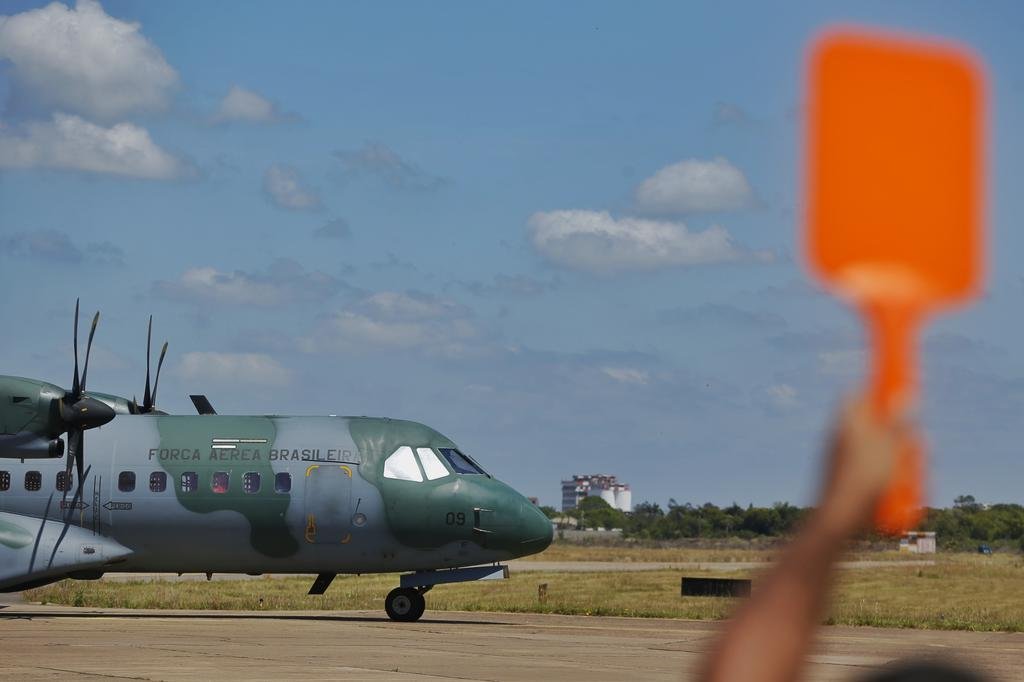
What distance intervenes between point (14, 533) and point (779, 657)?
2751cm

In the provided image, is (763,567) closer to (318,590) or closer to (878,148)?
(878,148)

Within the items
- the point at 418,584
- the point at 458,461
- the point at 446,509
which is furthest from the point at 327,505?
the point at 458,461

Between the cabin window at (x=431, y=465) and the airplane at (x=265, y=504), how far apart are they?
0.06ft

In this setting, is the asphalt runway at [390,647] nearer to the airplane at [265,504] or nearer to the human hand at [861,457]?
the airplane at [265,504]

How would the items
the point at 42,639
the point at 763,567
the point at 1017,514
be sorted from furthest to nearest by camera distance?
the point at 1017,514 < the point at 42,639 < the point at 763,567

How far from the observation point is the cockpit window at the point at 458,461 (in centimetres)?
2784

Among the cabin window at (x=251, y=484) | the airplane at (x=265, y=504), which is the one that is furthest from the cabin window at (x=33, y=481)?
the cabin window at (x=251, y=484)

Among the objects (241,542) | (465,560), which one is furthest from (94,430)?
(465,560)

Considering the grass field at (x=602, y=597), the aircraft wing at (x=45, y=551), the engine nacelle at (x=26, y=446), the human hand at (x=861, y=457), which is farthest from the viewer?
the grass field at (x=602, y=597)

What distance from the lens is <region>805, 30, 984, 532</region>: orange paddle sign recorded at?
5.18 feet

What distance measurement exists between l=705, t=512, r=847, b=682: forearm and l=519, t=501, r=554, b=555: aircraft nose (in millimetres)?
25939

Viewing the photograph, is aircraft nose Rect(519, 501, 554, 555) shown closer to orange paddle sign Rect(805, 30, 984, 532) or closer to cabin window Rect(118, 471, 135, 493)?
cabin window Rect(118, 471, 135, 493)

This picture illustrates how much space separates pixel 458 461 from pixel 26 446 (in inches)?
345

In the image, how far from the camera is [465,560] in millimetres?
27578
